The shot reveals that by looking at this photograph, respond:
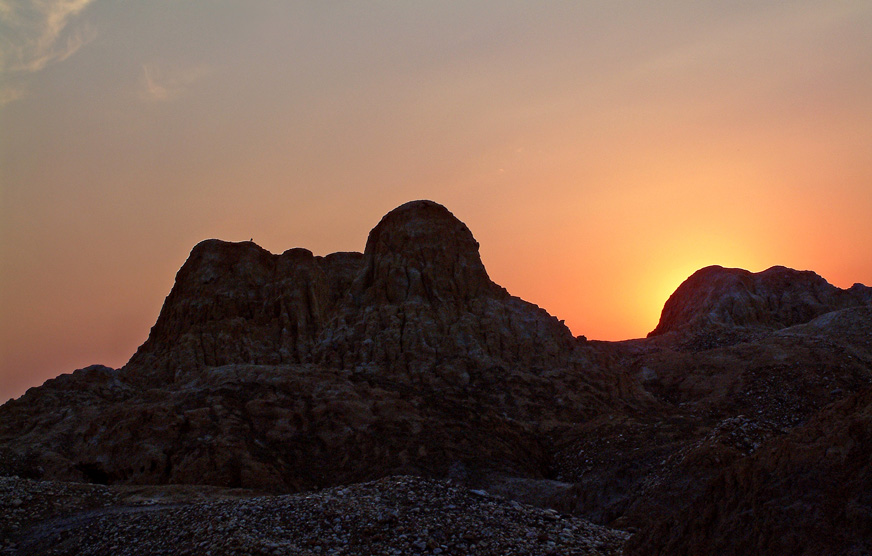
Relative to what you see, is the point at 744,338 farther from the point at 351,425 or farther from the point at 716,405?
the point at 351,425

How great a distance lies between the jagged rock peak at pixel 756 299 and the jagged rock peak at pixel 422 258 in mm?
34073

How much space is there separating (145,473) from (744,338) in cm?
5598

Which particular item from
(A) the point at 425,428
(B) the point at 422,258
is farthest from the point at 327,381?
(B) the point at 422,258

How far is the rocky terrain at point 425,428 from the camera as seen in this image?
14.9 metres

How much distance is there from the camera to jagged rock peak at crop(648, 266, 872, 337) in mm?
85812

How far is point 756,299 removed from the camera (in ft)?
294

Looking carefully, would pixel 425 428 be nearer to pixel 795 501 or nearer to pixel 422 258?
pixel 422 258

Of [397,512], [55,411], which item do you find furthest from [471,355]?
[397,512]

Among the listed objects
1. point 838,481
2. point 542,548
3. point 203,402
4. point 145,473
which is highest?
point 203,402

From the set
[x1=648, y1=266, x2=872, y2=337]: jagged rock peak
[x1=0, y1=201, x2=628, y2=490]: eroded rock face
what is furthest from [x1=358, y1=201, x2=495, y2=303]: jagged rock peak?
[x1=648, y1=266, x2=872, y2=337]: jagged rock peak

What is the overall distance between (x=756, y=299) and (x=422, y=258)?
52.1 metres

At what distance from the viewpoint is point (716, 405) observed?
153 ft

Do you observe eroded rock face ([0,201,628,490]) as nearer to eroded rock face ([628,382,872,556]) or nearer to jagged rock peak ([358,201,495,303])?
jagged rock peak ([358,201,495,303])

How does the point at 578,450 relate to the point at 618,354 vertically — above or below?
below
